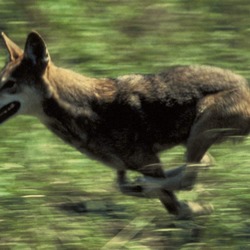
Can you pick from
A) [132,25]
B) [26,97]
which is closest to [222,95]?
[26,97]

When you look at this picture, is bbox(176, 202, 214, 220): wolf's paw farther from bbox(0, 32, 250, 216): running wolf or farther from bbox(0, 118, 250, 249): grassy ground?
bbox(0, 32, 250, 216): running wolf

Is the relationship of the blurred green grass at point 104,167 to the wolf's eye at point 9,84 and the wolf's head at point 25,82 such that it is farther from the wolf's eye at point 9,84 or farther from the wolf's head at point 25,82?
the wolf's eye at point 9,84

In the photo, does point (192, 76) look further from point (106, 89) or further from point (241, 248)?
point (241, 248)

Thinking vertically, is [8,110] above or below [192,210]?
above

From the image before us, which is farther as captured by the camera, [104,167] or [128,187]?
[104,167]

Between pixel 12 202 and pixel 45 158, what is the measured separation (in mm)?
886

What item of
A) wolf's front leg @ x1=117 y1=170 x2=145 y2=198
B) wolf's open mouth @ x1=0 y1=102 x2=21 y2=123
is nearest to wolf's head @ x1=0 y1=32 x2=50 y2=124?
wolf's open mouth @ x1=0 y1=102 x2=21 y2=123

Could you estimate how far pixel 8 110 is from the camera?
26.8 feet

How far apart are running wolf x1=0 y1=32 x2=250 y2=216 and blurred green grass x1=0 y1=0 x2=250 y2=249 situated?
22 cm

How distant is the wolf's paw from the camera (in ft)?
24.4

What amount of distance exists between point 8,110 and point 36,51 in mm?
460

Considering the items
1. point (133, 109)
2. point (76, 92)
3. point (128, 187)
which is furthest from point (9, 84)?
point (128, 187)

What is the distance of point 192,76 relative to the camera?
8.17 metres

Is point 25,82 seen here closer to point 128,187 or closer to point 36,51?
point 36,51
